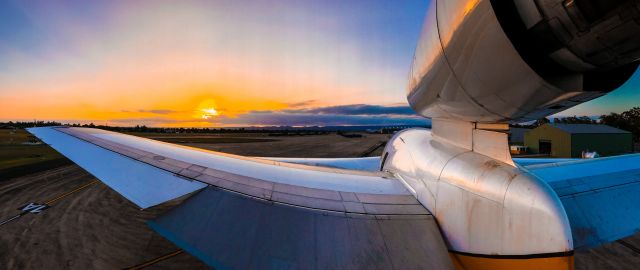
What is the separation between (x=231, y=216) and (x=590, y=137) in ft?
107

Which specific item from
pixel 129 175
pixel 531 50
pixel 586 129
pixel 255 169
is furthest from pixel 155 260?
pixel 586 129

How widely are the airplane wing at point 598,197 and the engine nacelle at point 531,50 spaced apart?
2.16m

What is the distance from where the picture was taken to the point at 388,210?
9.49 feet

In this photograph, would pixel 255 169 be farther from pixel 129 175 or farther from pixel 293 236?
pixel 293 236

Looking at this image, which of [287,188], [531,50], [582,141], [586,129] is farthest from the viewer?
[586,129]

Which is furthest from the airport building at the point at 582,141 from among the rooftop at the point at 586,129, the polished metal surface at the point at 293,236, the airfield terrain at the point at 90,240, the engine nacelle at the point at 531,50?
the engine nacelle at the point at 531,50

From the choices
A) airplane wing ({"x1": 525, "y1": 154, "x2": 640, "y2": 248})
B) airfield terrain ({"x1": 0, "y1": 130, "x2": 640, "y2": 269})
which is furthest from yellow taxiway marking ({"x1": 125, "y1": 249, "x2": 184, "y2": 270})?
airplane wing ({"x1": 525, "y1": 154, "x2": 640, "y2": 248})

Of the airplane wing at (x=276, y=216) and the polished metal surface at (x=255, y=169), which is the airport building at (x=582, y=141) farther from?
the airplane wing at (x=276, y=216)

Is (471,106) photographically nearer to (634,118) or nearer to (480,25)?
(480,25)

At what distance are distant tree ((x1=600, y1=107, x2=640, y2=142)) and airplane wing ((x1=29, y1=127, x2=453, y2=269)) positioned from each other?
2475 inches

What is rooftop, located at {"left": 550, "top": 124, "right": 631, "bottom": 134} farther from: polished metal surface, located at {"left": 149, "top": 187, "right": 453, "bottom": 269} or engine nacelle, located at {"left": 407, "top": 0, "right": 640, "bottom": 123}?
engine nacelle, located at {"left": 407, "top": 0, "right": 640, "bottom": 123}

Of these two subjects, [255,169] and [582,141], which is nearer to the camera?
[255,169]

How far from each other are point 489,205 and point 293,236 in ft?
5.00

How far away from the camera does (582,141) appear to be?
81.1 feet
